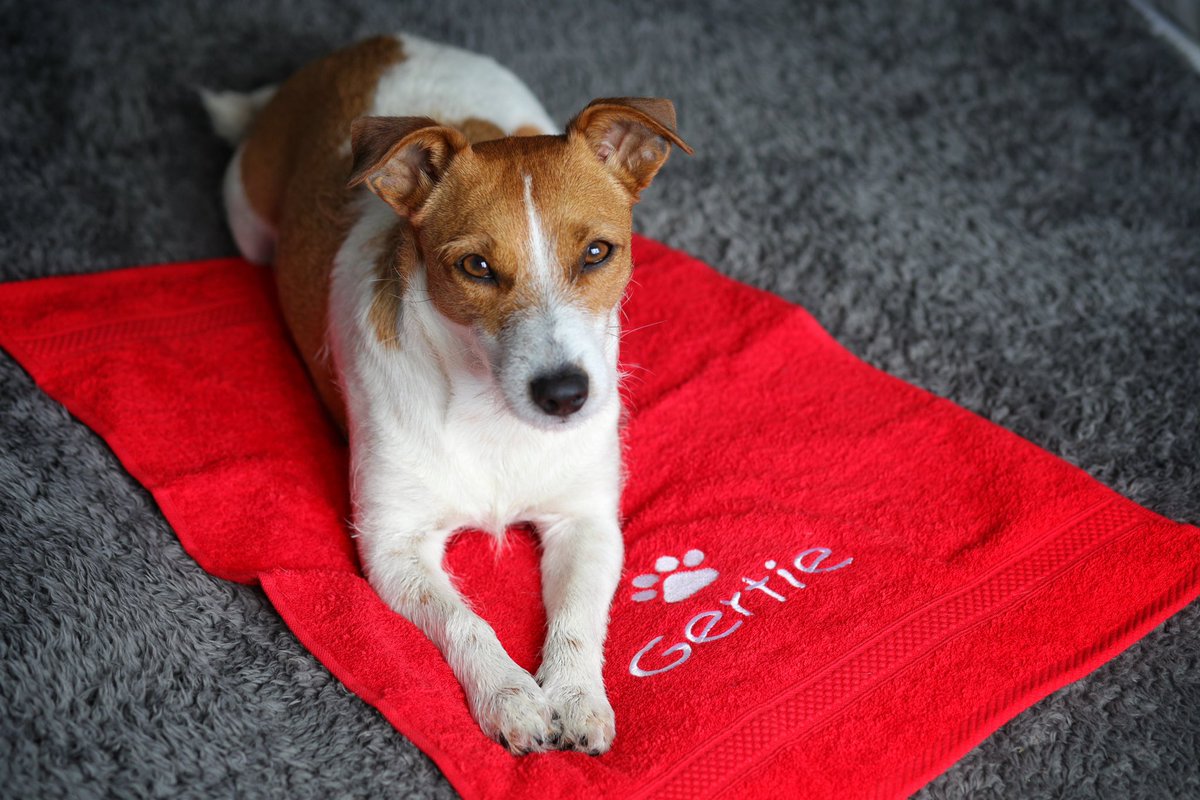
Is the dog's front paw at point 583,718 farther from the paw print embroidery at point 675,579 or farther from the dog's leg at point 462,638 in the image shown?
the paw print embroidery at point 675,579

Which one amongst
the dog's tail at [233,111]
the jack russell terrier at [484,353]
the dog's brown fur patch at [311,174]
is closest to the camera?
the jack russell terrier at [484,353]

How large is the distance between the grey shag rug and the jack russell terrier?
357 mm

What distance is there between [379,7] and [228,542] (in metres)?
3.32

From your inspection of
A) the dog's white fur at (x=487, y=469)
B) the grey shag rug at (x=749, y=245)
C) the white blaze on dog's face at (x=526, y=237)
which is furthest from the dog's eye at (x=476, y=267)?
the grey shag rug at (x=749, y=245)

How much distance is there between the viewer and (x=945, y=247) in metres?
4.50

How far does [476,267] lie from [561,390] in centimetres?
38

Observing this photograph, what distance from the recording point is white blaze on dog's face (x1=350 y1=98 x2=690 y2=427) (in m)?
2.59

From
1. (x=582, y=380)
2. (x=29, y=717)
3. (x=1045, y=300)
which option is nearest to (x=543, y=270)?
(x=582, y=380)

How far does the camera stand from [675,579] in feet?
10.1

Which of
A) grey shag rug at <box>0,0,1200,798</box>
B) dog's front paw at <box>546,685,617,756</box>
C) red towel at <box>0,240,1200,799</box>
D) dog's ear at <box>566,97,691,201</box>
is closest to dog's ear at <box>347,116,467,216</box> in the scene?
dog's ear at <box>566,97,691,201</box>

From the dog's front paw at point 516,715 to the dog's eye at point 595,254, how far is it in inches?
39.9

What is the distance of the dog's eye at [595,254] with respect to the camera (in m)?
2.71

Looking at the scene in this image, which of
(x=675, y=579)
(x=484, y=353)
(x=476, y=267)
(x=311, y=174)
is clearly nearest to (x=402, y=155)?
(x=476, y=267)

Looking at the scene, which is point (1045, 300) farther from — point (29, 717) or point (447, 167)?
point (29, 717)
